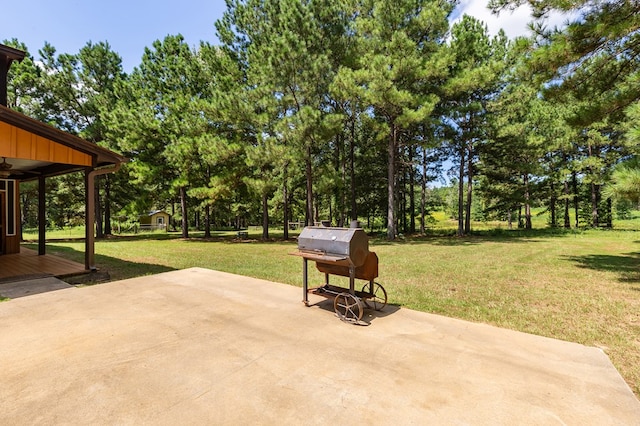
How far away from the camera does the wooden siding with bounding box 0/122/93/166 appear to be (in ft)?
18.5

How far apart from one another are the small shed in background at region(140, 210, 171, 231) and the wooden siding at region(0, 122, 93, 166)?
122 feet

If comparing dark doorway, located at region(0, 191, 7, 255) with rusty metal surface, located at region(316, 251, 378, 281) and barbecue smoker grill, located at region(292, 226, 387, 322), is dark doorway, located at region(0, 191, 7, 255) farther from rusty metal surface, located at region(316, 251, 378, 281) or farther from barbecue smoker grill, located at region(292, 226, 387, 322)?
rusty metal surface, located at region(316, 251, 378, 281)

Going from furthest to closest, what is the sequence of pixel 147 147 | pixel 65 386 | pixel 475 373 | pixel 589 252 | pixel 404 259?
1. pixel 147 147
2. pixel 589 252
3. pixel 404 259
4. pixel 475 373
5. pixel 65 386

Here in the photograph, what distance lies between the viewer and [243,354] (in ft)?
10.3

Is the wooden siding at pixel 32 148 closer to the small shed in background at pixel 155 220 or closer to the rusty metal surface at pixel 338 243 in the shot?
the rusty metal surface at pixel 338 243

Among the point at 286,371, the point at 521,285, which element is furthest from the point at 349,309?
the point at 521,285

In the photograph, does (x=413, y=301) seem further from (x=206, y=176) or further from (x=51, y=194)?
(x=51, y=194)

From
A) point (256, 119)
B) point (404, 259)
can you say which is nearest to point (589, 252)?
point (404, 259)

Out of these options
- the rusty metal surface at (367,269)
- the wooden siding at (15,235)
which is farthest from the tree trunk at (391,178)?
the wooden siding at (15,235)

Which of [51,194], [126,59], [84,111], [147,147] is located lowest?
A: [51,194]

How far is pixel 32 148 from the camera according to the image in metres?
5.99

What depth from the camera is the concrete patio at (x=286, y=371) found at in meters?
2.22

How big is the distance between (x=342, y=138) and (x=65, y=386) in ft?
71.7

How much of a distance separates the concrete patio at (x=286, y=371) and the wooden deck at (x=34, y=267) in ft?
9.42
